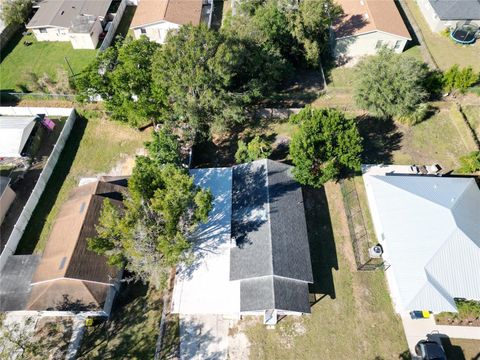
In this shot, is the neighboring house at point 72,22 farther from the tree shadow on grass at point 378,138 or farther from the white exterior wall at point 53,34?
the tree shadow on grass at point 378,138

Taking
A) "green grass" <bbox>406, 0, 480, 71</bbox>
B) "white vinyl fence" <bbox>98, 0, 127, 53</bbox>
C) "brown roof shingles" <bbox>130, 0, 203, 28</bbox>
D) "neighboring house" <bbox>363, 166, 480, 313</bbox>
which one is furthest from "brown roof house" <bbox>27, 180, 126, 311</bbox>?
"green grass" <bbox>406, 0, 480, 71</bbox>

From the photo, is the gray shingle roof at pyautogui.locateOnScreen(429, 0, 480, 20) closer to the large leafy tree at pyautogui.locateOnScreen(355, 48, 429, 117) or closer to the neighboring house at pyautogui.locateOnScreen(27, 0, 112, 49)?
the large leafy tree at pyautogui.locateOnScreen(355, 48, 429, 117)

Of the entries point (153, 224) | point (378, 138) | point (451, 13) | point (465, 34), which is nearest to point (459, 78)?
point (378, 138)

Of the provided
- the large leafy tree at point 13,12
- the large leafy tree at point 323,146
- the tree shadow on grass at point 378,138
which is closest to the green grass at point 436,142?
the tree shadow on grass at point 378,138

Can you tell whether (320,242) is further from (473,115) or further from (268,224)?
(473,115)

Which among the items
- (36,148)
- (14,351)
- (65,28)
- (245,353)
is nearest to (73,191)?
(36,148)
